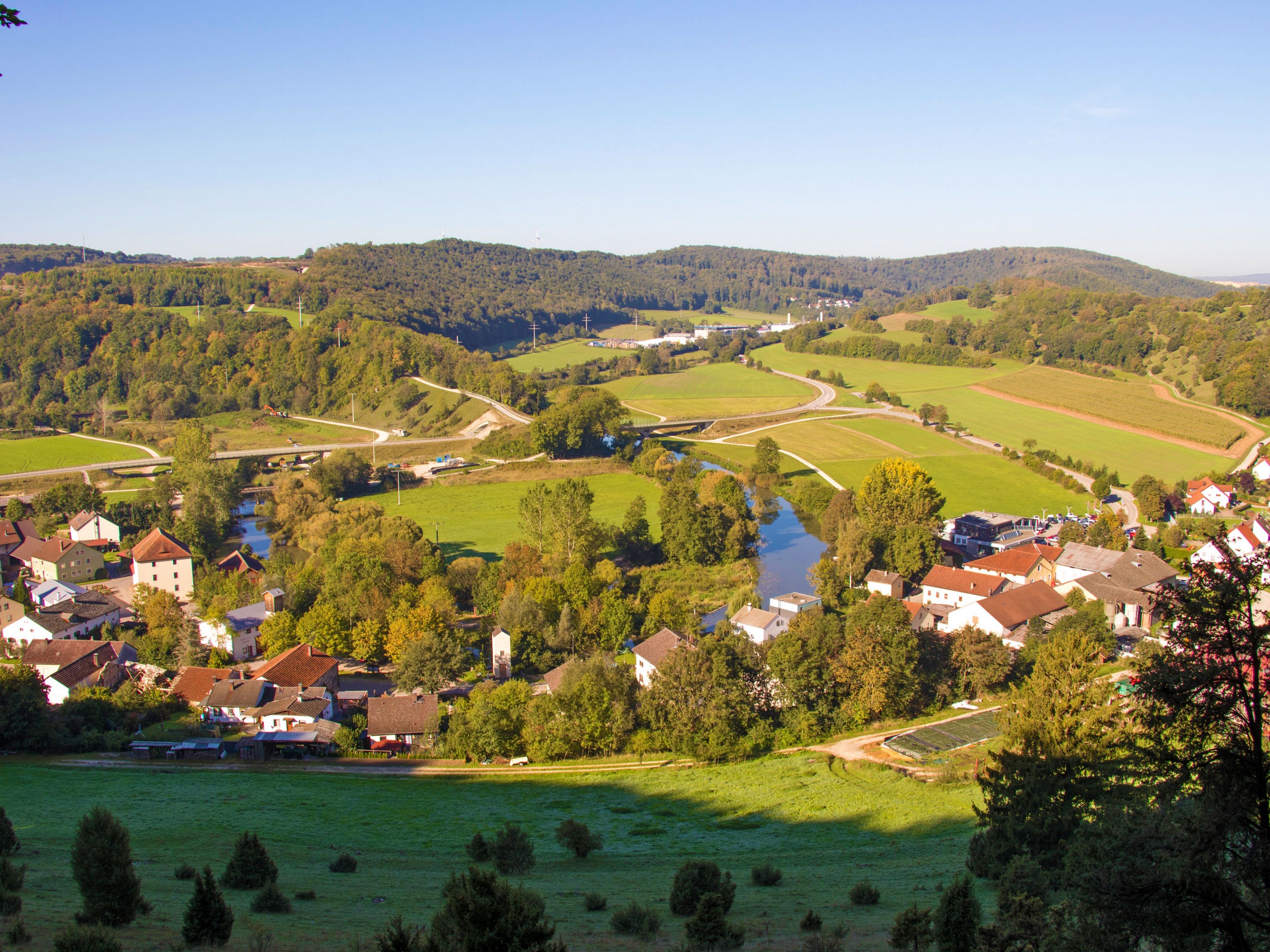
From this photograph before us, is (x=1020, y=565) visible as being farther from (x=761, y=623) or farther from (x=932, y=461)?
(x=932, y=461)

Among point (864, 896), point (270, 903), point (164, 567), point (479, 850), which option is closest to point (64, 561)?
point (164, 567)

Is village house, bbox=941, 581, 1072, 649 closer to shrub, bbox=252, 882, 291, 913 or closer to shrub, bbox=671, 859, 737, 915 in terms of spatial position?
shrub, bbox=671, 859, 737, 915

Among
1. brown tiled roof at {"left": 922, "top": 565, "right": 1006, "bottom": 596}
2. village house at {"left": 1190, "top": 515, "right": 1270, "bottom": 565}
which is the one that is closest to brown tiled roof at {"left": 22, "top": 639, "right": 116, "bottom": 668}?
brown tiled roof at {"left": 922, "top": 565, "right": 1006, "bottom": 596}

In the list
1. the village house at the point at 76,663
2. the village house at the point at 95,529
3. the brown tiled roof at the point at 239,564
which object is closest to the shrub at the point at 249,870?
the village house at the point at 76,663

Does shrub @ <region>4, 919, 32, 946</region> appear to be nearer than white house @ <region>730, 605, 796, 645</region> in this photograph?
Yes

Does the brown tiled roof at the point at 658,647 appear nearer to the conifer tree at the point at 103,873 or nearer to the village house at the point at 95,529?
the conifer tree at the point at 103,873

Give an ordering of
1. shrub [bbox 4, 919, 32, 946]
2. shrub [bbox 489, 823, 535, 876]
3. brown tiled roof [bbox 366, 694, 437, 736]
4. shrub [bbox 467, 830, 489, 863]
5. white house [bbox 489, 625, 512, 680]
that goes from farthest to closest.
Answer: white house [bbox 489, 625, 512, 680], brown tiled roof [bbox 366, 694, 437, 736], shrub [bbox 467, 830, 489, 863], shrub [bbox 489, 823, 535, 876], shrub [bbox 4, 919, 32, 946]
